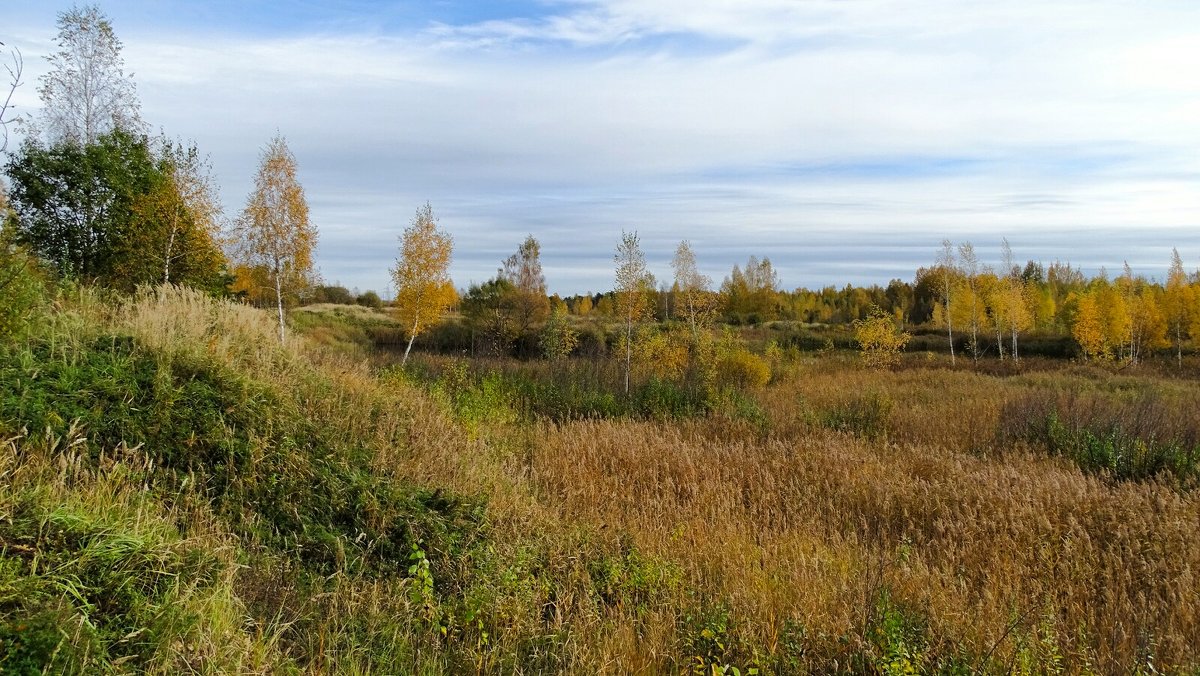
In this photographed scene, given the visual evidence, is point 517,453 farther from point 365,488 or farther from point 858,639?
point 858,639

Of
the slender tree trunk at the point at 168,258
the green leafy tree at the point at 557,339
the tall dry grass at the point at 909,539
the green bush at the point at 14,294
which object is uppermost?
the slender tree trunk at the point at 168,258

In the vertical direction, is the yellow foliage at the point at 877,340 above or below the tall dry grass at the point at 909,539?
above

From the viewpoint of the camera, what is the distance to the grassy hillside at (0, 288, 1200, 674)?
3592mm

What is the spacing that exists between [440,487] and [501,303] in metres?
32.4

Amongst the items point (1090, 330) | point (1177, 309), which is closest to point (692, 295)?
point (1090, 330)

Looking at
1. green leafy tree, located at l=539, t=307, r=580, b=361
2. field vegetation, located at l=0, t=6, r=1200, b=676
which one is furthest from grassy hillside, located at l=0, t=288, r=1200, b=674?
green leafy tree, located at l=539, t=307, r=580, b=361

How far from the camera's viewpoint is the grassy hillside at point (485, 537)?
3.59 metres

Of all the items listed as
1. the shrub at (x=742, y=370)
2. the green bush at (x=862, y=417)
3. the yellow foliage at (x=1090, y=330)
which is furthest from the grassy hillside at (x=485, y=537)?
the yellow foliage at (x=1090, y=330)

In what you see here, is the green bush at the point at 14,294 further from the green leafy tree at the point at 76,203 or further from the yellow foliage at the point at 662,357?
the yellow foliage at the point at 662,357

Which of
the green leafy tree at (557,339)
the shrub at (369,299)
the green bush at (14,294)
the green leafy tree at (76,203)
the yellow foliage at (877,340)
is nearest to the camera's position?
the green bush at (14,294)

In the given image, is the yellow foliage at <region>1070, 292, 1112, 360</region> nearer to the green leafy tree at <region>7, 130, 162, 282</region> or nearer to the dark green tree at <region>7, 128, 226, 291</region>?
the dark green tree at <region>7, 128, 226, 291</region>

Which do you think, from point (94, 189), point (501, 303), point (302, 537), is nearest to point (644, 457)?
point (302, 537)

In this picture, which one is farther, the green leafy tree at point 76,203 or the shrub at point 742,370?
the shrub at point 742,370

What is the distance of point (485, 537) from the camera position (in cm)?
576
